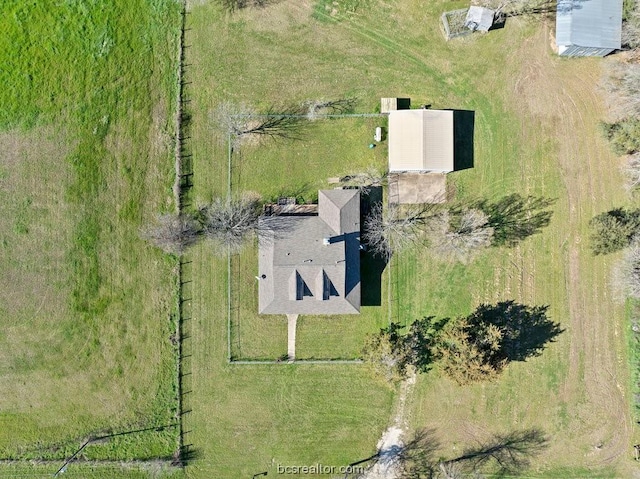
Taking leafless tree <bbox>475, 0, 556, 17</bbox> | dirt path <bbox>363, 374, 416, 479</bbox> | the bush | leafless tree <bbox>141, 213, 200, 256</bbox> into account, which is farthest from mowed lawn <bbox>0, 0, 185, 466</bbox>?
the bush

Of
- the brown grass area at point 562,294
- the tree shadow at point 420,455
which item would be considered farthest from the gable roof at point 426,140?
the tree shadow at point 420,455

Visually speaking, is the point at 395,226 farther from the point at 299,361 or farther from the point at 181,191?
the point at 181,191

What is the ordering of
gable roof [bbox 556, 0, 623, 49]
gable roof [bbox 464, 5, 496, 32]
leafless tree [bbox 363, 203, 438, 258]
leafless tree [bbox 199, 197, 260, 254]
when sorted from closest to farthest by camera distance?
gable roof [bbox 556, 0, 623, 49] < gable roof [bbox 464, 5, 496, 32] < leafless tree [bbox 363, 203, 438, 258] < leafless tree [bbox 199, 197, 260, 254]

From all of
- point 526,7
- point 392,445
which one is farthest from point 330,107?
point 392,445

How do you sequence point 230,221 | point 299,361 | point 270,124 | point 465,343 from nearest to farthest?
point 465,343 < point 230,221 < point 299,361 < point 270,124

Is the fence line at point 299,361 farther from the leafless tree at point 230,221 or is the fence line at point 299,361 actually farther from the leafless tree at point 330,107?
the leafless tree at point 330,107

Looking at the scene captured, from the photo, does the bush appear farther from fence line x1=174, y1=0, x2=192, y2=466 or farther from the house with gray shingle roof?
fence line x1=174, y1=0, x2=192, y2=466

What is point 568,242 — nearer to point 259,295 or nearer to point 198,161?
point 259,295
